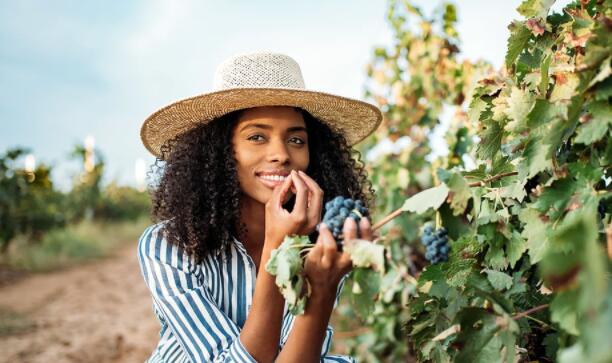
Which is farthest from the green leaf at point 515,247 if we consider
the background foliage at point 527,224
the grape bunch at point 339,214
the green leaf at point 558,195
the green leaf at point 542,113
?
the grape bunch at point 339,214

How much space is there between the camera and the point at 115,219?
22094 millimetres

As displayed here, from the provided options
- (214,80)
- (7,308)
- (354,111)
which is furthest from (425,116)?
(7,308)

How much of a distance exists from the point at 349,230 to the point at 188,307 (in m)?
0.92

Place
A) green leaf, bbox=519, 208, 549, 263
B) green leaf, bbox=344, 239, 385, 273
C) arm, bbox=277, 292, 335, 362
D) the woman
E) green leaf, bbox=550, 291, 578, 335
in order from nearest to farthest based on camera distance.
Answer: green leaf, bbox=550, 291, 578, 335, green leaf, bbox=344, 239, 385, 273, green leaf, bbox=519, 208, 549, 263, arm, bbox=277, 292, 335, 362, the woman

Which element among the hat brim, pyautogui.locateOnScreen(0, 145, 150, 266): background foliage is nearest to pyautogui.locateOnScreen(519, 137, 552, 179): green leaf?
the hat brim

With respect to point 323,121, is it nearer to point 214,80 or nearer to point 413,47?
point 214,80

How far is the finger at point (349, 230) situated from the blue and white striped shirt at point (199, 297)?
0.68m

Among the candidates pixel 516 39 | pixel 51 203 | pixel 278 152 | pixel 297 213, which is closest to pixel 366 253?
pixel 297 213

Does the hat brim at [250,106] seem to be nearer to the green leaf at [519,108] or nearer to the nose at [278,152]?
the nose at [278,152]

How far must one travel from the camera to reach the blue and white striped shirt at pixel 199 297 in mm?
1904

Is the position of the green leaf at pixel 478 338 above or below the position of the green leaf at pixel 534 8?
below

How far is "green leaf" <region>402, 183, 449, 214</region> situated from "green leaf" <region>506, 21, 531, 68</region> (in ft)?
2.01

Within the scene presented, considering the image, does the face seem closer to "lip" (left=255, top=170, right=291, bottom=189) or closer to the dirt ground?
"lip" (left=255, top=170, right=291, bottom=189)

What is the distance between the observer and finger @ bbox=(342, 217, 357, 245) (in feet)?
4.08
